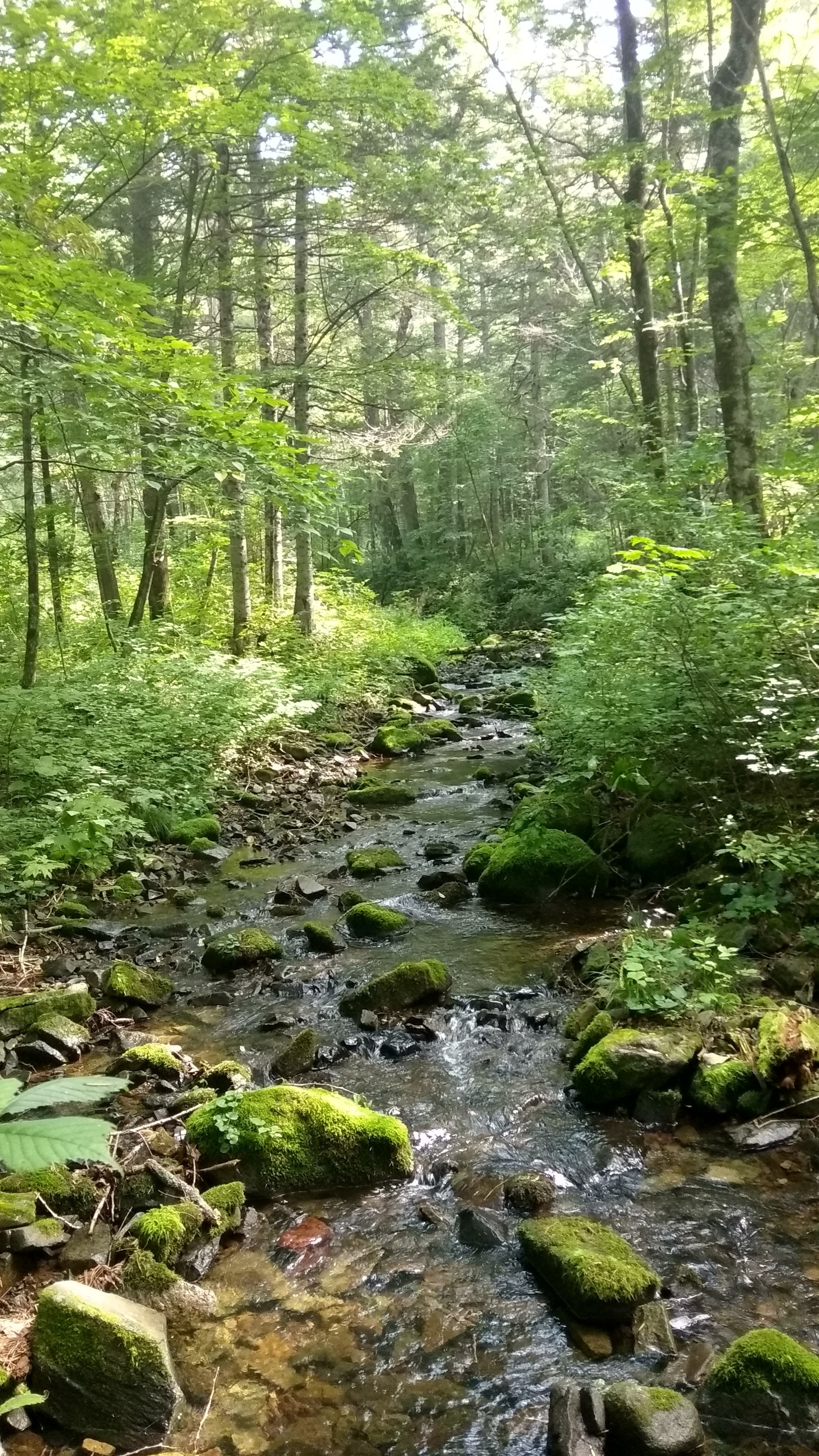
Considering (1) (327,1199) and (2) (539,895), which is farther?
(2) (539,895)

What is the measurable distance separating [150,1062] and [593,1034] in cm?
277

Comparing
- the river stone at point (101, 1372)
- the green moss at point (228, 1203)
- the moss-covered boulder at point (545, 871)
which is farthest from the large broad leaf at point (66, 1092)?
the moss-covered boulder at point (545, 871)

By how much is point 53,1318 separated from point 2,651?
37.0ft

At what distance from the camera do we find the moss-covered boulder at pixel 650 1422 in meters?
2.75

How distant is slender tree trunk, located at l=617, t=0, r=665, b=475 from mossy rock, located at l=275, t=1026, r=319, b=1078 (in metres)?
10.2

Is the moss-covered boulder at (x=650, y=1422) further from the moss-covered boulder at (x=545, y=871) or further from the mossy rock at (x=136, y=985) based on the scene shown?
the moss-covered boulder at (x=545, y=871)

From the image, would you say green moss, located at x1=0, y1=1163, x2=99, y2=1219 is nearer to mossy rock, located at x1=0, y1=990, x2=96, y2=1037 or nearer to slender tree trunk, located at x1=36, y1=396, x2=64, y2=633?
mossy rock, located at x1=0, y1=990, x2=96, y2=1037

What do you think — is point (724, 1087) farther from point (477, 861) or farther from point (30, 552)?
point (30, 552)

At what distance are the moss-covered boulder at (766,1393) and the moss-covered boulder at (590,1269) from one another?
449mm

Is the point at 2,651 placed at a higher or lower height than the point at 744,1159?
higher

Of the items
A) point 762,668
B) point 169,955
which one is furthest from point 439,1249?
point 762,668

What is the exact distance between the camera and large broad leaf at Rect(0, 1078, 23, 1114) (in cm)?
164

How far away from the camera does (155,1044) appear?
17.9 feet

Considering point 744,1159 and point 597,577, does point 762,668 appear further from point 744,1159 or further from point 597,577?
point 597,577
